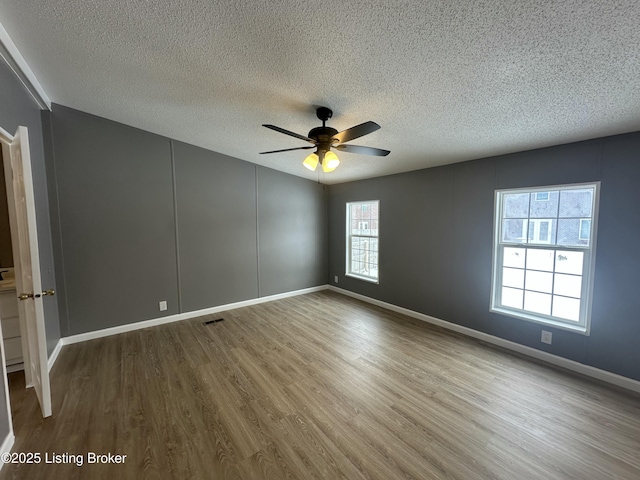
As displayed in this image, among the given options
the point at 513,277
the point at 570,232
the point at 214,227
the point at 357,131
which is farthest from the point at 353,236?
the point at 357,131

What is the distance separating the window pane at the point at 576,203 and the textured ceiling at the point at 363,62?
0.55 metres

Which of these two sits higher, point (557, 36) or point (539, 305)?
point (557, 36)

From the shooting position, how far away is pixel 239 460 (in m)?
1.62

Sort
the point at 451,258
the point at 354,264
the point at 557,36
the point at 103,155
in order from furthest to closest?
the point at 354,264
the point at 451,258
the point at 103,155
the point at 557,36

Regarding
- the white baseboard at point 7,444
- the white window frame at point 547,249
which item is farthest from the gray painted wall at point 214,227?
the white window frame at point 547,249

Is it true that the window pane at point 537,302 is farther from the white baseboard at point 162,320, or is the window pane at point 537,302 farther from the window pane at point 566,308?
the white baseboard at point 162,320

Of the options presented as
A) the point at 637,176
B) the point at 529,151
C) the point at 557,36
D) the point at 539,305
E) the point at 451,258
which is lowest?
the point at 539,305

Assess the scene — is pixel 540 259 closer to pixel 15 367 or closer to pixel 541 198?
pixel 541 198

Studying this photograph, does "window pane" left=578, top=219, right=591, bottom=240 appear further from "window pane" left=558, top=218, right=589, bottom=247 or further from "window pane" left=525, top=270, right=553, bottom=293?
"window pane" left=525, top=270, right=553, bottom=293

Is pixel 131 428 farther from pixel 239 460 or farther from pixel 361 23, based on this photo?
pixel 361 23

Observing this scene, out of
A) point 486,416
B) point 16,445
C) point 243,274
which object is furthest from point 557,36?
point 243,274

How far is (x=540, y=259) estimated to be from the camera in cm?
288

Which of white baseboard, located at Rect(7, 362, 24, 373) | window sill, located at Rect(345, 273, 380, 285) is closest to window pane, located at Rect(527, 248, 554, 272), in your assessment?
window sill, located at Rect(345, 273, 380, 285)

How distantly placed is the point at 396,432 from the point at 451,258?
97.5 inches
